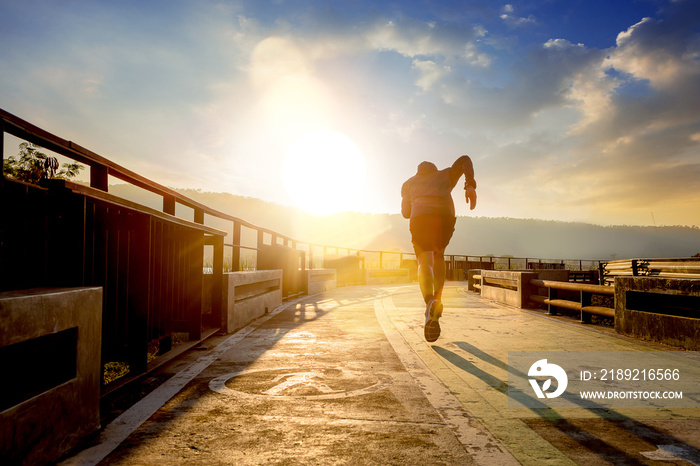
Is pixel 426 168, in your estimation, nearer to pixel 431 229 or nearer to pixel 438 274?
pixel 431 229

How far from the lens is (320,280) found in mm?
16438

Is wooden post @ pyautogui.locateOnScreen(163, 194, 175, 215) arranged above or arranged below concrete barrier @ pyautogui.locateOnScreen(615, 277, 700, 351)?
above

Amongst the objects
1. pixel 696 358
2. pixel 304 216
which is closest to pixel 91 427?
pixel 696 358

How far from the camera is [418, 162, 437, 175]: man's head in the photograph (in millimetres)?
5637

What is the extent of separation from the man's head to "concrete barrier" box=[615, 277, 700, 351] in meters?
3.02

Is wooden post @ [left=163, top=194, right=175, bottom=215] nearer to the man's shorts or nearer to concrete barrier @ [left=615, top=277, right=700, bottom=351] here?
the man's shorts

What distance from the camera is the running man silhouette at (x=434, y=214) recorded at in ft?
17.6

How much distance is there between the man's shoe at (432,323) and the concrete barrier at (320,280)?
31.0 feet

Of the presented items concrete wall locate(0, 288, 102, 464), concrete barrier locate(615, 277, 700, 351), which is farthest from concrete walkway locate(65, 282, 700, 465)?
concrete barrier locate(615, 277, 700, 351)

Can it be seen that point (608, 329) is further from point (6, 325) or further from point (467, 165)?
point (6, 325)

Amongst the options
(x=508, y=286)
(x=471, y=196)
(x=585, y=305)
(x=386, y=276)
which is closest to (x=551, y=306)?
(x=585, y=305)

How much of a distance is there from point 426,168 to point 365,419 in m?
3.71

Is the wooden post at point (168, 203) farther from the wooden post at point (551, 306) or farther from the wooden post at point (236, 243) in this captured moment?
the wooden post at point (551, 306)

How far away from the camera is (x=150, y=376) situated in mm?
3771
